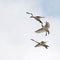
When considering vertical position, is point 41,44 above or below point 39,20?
below

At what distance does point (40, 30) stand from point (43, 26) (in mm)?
732

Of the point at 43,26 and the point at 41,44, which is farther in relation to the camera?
the point at 41,44

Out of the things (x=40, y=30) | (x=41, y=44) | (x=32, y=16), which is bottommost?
(x=41, y=44)

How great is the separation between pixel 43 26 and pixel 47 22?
43 centimetres

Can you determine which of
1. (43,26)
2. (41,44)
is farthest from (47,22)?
(41,44)

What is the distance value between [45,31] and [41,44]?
71.8 inches

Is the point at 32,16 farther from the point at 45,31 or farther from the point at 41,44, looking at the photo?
the point at 41,44

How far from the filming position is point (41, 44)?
58.3 feet

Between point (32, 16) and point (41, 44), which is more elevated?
point (32, 16)

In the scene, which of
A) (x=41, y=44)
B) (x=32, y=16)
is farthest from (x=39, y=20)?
(x=41, y=44)

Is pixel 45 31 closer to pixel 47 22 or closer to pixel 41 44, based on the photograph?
pixel 47 22

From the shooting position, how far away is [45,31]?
16312mm

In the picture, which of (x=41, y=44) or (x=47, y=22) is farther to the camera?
(x=41, y=44)

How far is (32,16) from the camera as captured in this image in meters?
15.9
